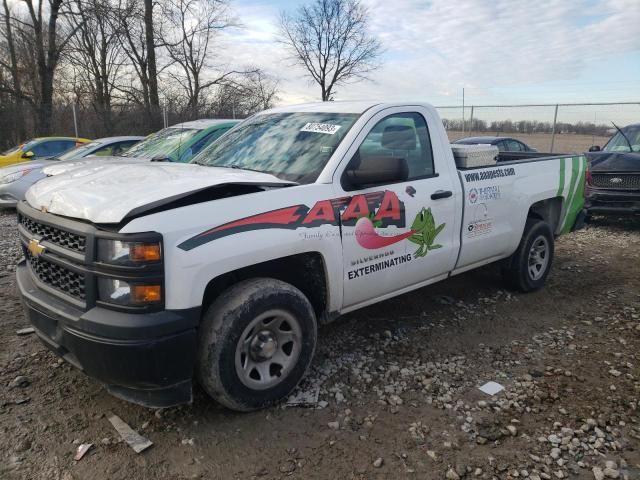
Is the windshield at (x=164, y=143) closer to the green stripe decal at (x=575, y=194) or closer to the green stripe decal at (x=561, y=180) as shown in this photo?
the green stripe decal at (x=561, y=180)

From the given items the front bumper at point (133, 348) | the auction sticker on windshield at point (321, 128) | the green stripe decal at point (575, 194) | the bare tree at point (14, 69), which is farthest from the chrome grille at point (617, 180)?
the bare tree at point (14, 69)

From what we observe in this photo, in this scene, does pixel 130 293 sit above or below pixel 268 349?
above

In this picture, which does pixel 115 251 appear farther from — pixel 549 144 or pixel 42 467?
pixel 549 144

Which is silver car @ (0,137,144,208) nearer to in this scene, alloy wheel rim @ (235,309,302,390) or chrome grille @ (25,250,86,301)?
chrome grille @ (25,250,86,301)

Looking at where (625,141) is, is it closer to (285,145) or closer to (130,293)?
(285,145)

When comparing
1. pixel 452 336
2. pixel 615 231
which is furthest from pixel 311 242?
pixel 615 231

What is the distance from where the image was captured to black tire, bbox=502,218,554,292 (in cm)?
516

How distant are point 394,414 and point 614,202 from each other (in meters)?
7.39

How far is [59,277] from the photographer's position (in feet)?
9.63

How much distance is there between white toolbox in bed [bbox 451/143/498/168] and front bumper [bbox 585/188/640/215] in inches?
184

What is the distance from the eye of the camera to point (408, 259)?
12.6ft

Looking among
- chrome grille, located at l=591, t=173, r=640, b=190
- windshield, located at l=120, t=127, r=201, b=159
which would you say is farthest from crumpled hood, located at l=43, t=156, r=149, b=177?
chrome grille, located at l=591, t=173, r=640, b=190

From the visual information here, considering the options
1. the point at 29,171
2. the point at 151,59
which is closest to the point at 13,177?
the point at 29,171

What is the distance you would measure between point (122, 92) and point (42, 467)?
86.6ft
